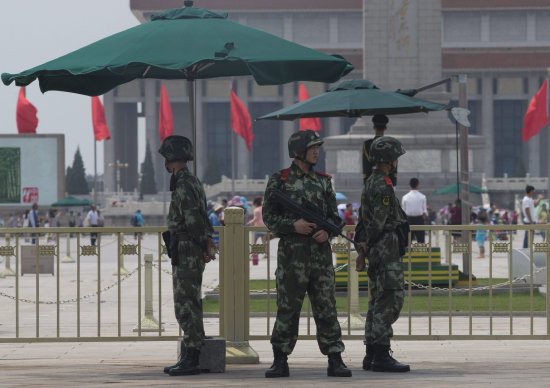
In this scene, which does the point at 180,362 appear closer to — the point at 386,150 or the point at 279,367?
the point at 279,367

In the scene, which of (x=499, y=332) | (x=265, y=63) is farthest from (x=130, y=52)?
(x=499, y=332)

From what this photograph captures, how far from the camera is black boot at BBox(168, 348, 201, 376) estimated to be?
8.46 m

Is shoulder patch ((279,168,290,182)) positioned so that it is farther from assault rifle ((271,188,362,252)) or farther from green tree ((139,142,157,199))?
green tree ((139,142,157,199))

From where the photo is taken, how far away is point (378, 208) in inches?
332

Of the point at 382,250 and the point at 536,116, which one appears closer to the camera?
the point at 382,250

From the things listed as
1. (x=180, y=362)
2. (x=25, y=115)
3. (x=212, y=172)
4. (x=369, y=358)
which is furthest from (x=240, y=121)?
(x=180, y=362)

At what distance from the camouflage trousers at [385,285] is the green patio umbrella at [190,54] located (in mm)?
1415

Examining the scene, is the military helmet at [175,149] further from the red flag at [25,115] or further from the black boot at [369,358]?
the red flag at [25,115]

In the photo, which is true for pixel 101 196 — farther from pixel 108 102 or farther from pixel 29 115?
pixel 29 115

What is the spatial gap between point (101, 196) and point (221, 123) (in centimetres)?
2666

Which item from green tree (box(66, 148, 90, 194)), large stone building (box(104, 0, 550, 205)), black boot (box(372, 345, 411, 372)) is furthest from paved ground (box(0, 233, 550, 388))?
large stone building (box(104, 0, 550, 205))

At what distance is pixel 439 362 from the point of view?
371 inches

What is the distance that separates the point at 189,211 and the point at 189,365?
120 cm

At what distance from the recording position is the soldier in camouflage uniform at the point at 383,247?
8469 millimetres
